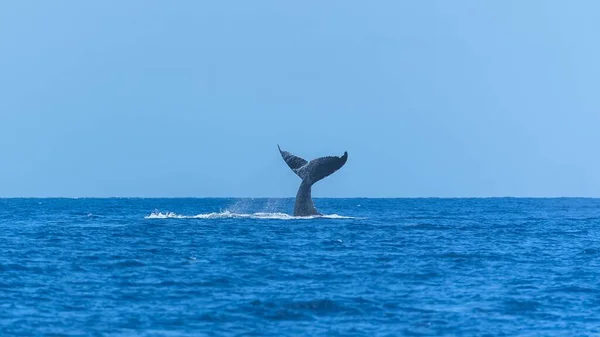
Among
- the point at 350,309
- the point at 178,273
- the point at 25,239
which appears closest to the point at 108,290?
the point at 178,273

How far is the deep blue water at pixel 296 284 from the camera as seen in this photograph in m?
19.6

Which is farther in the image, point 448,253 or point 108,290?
point 448,253

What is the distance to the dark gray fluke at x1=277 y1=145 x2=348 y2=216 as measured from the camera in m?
43.6

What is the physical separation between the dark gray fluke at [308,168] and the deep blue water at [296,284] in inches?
138

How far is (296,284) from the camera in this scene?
81.3ft

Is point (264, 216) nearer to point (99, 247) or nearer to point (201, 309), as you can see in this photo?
point (99, 247)

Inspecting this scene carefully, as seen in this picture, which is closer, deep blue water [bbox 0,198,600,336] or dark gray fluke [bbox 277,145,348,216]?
deep blue water [bbox 0,198,600,336]

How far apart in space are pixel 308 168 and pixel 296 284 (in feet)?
65.9

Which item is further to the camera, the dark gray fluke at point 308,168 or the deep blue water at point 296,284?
the dark gray fluke at point 308,168

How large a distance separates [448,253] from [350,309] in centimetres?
1230

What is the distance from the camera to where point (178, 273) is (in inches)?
1049

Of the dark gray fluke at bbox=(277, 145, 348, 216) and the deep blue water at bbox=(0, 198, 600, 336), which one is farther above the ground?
the dark gray fluke at bbox=(277, 145, 348, 216)

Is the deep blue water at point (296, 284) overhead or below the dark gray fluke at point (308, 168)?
below

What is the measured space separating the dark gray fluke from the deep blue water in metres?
3.49
